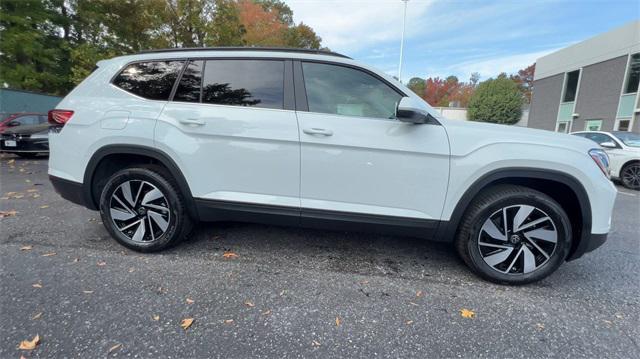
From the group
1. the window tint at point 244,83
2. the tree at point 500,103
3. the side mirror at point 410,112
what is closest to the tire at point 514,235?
the side mirror at point 410,112

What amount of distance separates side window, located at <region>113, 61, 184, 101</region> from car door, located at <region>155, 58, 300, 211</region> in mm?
122

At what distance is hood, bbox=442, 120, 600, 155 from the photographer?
91.6 inches

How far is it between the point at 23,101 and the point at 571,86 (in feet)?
104

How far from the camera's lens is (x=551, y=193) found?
99.8 inches

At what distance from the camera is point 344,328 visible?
1927 millimetres

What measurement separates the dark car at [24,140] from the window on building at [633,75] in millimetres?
24967

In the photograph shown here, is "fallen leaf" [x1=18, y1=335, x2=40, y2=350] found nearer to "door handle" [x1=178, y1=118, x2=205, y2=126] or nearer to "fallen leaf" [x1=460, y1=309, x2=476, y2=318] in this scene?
"door handle" [x1=178, y1=118, x2=205, y2=126]

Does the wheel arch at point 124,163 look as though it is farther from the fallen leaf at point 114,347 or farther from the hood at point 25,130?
the hood at point 25,130

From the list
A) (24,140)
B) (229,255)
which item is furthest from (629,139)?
(24,140)

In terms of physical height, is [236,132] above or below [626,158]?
above

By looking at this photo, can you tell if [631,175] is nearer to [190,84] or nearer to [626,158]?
[626,158]

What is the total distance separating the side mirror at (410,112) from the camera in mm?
2193

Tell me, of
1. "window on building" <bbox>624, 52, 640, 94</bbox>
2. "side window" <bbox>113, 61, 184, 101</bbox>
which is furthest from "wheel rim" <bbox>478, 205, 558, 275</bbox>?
"window on building" <bbox>624, 52, 640, 94</bbox>

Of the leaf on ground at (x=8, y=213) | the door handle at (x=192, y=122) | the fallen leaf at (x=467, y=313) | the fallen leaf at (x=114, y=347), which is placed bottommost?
the fallen leaf at (x=114, y=347)
